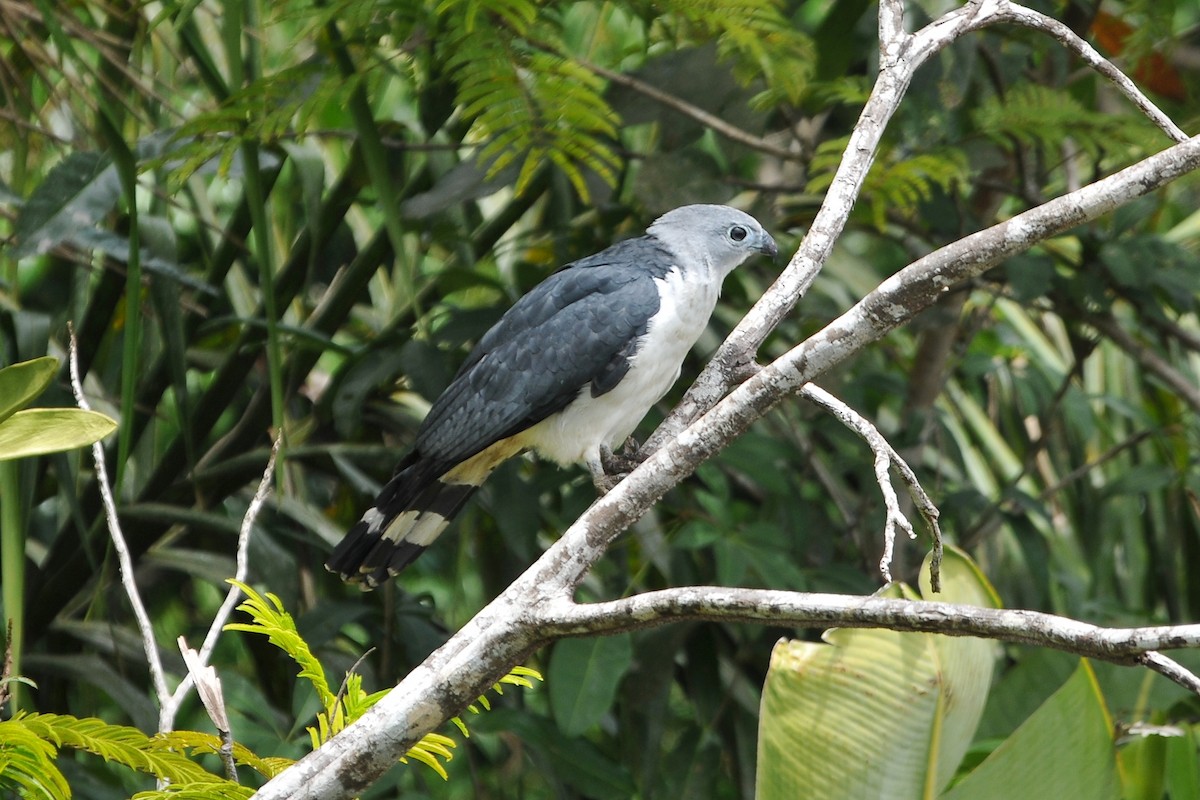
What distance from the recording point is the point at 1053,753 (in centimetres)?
213

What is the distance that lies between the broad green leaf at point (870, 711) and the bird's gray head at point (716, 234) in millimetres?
1179

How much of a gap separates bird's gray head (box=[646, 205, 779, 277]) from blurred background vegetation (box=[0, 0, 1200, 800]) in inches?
2.7

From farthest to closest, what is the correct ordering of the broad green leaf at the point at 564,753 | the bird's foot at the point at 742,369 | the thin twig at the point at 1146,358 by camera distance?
1. the thin twig at the point at 1146,358
2. the broad green leaf at the point at 564,753
3. the bird's foot at the point at 742,369

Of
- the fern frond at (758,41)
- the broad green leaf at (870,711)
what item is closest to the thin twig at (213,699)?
the broad green leaf at (870,711)

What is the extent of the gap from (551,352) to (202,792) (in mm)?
1568

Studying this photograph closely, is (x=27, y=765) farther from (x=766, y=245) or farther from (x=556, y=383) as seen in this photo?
(x=766, y=245)

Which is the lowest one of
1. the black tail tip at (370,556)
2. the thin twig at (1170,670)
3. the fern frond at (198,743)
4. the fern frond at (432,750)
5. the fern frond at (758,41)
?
the black tail tip at (370,556)

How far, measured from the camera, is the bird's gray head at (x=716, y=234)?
3000 millimetres

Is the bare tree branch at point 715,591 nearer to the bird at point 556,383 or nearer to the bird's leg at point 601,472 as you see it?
the bird at point 556,383

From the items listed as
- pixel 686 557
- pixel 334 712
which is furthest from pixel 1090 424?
pixel 334 712

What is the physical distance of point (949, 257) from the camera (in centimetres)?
164

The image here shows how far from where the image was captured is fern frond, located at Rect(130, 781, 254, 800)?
142cm

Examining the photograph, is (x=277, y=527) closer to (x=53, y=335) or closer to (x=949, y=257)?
(x=53, y=335)

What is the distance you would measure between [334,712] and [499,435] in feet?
4.05
